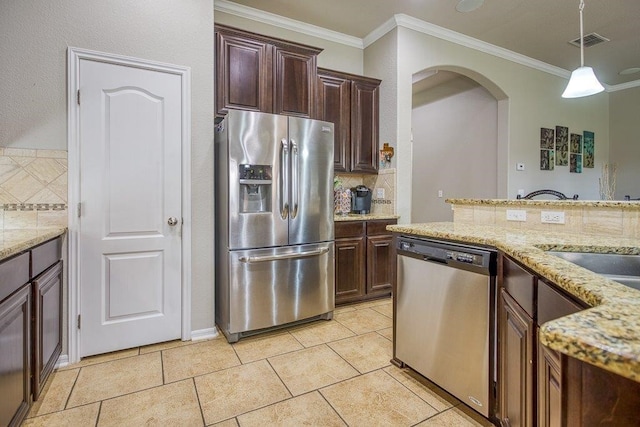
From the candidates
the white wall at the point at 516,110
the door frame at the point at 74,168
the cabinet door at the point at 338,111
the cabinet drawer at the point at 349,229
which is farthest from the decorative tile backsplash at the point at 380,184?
the door frame at the point at 74,168

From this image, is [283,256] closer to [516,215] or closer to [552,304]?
[516,215]

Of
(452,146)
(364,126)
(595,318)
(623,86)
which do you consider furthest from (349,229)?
(623,86)

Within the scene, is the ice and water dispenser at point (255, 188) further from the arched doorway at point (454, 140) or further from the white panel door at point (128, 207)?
the arched doorway at point (454, 140)

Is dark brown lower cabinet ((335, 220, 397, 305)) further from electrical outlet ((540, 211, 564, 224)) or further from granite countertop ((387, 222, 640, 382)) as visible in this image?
granite countertop ((387, 222, 640, 382))

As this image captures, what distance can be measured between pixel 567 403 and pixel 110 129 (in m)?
2.69

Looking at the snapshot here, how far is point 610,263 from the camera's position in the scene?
1.38 metres

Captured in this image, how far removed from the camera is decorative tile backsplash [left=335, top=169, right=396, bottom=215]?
3.70 m

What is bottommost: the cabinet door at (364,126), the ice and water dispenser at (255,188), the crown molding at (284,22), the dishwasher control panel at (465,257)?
the dishwasher control panel at (465,257)

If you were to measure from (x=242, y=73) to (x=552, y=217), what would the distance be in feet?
8.26

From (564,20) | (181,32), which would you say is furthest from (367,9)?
(564,20)

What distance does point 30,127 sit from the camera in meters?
2.11

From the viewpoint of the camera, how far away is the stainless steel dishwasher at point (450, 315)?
1.58m

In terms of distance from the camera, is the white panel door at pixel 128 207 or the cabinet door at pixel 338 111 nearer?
the white panel door at pixel 128 207

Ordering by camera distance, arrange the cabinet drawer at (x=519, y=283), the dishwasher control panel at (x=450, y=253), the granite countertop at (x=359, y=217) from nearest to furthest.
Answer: the cabinet drawer at (x=519, y=283) → the dishwasher control panel at (x=450, y=253) → the granite countertop at (x=359, y=217)
